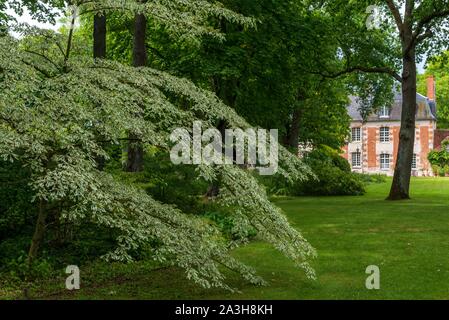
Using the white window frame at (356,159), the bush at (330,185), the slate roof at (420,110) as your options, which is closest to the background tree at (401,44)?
the bush at (330,185)

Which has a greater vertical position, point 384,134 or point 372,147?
point 384,134

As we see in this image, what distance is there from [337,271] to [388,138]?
51.5 metres

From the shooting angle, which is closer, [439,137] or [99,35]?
[99,35]

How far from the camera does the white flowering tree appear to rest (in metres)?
5.95

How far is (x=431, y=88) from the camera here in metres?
56.7

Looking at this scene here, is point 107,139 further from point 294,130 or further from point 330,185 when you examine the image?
point 294,130

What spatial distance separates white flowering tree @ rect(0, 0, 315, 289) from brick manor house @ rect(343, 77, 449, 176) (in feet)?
161

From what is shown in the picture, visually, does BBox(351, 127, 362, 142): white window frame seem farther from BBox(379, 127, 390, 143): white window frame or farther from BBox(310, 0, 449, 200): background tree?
BBox(310, 0, 449, 200): background tree

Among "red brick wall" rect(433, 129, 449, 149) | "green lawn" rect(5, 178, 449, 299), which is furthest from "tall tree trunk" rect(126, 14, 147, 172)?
"red brick wall" rect(433, 129, 449, 149)

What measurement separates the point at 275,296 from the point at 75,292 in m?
3.02

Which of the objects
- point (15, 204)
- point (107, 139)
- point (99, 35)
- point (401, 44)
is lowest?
point (15, 204)

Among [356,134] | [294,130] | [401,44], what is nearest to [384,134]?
[356,134]

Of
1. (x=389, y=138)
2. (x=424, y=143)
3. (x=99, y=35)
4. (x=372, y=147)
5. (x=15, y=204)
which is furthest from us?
(x=372, y=147)

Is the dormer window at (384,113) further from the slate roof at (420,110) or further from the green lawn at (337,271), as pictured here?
the green lawn at (337,271)
